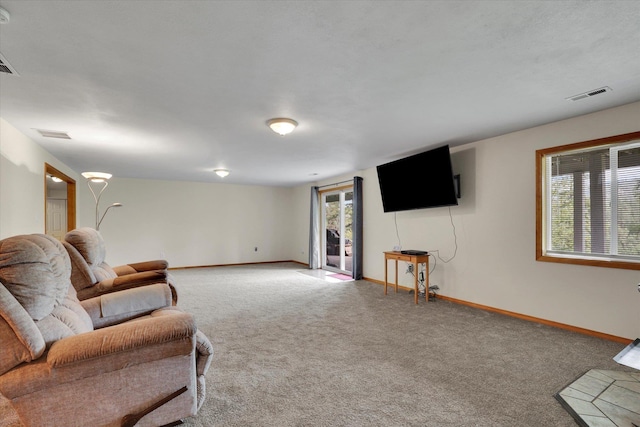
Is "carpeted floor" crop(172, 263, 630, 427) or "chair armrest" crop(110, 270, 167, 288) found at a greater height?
"chair armrest" crop(110, 270, 167, 288)

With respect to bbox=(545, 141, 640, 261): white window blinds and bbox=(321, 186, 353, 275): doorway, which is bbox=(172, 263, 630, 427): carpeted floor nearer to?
bbox=(545, 141, 640, 261): white window blinds

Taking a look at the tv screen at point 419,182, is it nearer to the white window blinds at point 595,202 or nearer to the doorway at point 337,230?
the white window blinds at point 595,202

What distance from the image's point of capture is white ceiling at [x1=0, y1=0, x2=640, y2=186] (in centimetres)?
164

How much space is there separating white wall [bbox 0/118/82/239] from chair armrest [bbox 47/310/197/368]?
110 inches

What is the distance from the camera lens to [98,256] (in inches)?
112

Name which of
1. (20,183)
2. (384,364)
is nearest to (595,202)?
(384,364)

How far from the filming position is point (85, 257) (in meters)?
2.56

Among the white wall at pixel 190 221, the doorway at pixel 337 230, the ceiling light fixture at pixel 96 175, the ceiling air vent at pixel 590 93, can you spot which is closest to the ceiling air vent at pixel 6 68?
the ceiling light fixture at pixel 96 175

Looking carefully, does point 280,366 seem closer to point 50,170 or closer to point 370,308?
point 370,308

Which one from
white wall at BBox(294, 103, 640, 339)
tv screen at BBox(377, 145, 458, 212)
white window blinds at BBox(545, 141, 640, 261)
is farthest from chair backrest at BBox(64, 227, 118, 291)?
white window blinds at BBox(545, 141, 640, 261)

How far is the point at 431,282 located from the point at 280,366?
122 inches

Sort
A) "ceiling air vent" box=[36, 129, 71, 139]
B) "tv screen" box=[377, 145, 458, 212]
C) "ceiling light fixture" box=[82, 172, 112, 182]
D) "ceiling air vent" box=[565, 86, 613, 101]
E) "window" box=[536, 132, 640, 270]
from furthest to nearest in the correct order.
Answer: "ceiling light fixture" box=[82, 172, 112, 182] → "tv screen" box=[377, 145, 458, 212] → "ceiling air vent" box=[36, 129, 71, 139] → "window" box=[536, 132, 640, 270] → "ceiling air vent" box=[565, 86, 613, 101]

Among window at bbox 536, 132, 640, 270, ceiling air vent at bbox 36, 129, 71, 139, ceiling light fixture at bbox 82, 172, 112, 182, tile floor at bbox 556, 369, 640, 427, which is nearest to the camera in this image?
tile floor at bbox 556, 369, 640, 427

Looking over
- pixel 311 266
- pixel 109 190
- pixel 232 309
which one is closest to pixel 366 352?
pixel 232 309
